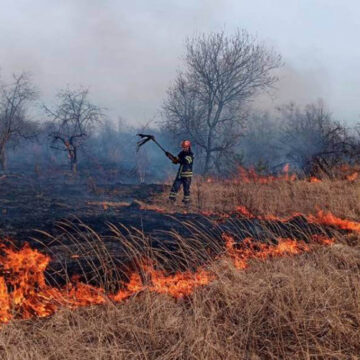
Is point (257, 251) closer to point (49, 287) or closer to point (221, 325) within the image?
point (221, 325)

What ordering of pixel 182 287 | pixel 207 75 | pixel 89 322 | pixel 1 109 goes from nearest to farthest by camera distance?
1. pixel 89 322
2. pixel 182 287
3. pixel 207 75
4. pixel 1 109

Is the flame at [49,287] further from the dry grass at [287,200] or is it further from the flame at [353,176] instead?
the flame at [353,176]

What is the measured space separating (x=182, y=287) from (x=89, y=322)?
1187mm

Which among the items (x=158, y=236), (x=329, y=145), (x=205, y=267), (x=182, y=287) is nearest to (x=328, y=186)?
(x=329, y=145)

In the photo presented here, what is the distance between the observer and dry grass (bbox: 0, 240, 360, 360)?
280 cm

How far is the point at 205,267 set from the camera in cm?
486

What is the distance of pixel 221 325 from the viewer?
3232 millimetres

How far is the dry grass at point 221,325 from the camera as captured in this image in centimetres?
280

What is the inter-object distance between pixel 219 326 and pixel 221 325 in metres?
0.02

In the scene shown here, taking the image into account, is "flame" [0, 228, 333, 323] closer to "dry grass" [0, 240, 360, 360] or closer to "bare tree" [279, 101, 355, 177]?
"dry grass" [0, 240, 360, 360]

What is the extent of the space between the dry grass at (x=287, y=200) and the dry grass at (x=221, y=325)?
4870mm

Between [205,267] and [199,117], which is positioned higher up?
[199,117]

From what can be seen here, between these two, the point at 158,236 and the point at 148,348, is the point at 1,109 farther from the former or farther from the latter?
the point at 148,348

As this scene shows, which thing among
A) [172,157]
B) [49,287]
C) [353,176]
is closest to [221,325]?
[49,287]
